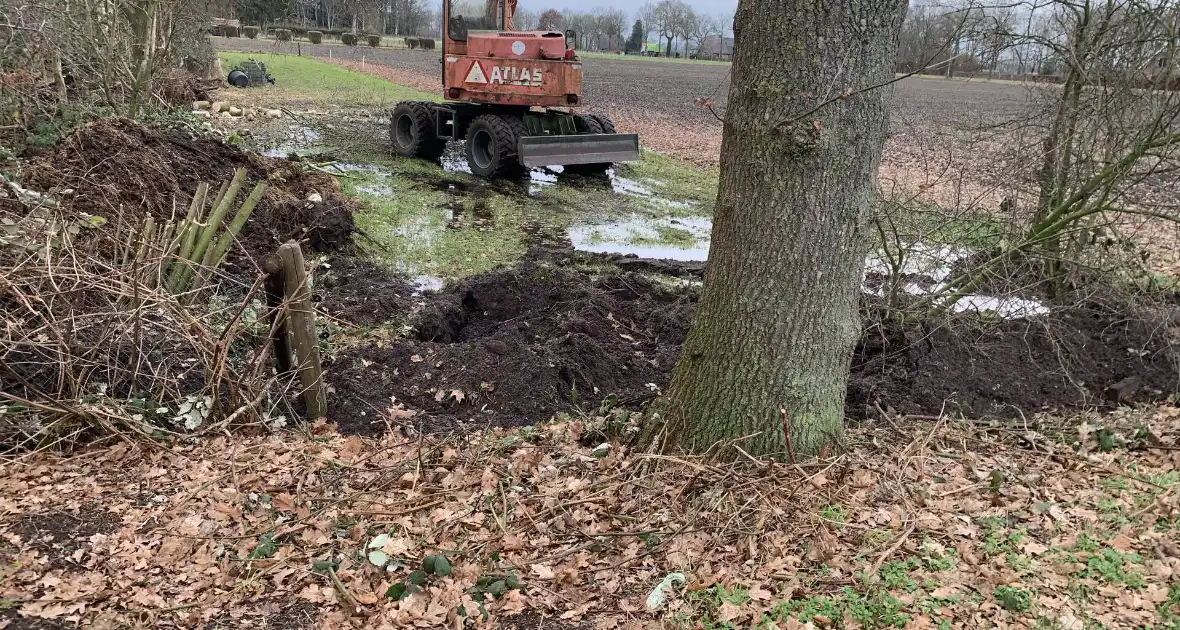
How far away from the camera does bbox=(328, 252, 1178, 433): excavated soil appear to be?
520 cm

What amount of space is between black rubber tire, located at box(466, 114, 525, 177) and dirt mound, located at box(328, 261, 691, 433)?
505 cm

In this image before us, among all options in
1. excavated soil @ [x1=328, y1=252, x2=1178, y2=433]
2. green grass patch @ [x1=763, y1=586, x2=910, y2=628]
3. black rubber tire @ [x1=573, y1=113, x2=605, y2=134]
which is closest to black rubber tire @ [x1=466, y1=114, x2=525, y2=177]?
black rubber tire @ [x1=573, y1=113, x2=605, y2=134]

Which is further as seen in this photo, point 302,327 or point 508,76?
point 508,76

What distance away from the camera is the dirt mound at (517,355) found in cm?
514

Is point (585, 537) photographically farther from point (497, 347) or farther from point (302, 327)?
point (497, 347)

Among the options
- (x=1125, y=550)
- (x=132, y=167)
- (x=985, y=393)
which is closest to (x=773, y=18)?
(x=1125, y=550)

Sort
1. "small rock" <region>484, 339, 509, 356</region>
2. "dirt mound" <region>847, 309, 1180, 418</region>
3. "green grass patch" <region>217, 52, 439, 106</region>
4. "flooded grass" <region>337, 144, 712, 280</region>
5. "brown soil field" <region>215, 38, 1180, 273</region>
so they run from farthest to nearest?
"green grass patch" <region>217, 52, 439, 106</region>, "flooded grass" <region>337, 144, 712, 280</region>, "brown soil field" <region>215, 38, 1180, 273</region>, "small rock" <region>484, 339, 509, 356</region>, "dirt mound" <region>847, 309, 1180, 418</region>

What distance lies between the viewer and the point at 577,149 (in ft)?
39.7

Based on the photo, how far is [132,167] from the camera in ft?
26.2

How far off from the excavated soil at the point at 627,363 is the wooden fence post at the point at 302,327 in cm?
23

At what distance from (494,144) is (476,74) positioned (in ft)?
4.03

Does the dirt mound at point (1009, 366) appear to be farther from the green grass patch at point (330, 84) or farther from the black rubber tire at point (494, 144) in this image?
the green grass patch at point (330, 84)

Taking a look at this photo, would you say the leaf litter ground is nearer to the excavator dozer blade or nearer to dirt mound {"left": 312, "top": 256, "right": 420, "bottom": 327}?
dirt mound {"left": 312, "top": 256, "right": 420, "bottom": 327}

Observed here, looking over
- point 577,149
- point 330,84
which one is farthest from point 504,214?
point 330,84
